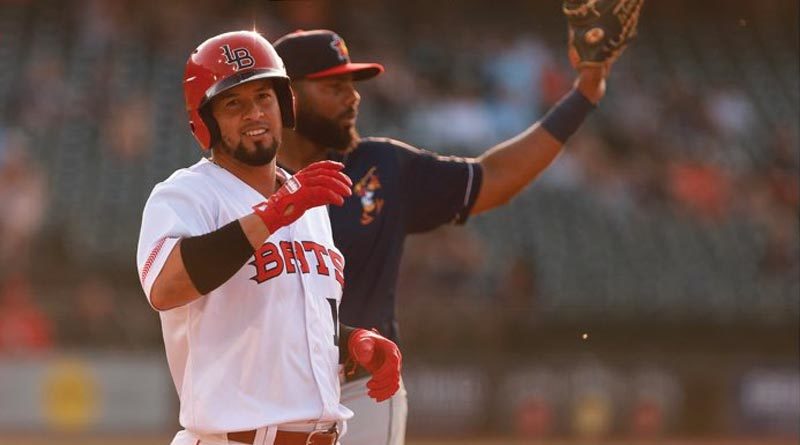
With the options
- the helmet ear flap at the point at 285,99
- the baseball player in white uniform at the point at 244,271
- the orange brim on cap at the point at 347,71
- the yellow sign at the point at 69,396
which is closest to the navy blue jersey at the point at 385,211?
the orange brim on cap at the point at 347,71

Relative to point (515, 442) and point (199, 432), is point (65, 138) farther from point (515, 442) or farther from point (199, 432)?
point (199, 432)

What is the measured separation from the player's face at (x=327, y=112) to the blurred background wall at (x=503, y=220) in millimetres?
7993

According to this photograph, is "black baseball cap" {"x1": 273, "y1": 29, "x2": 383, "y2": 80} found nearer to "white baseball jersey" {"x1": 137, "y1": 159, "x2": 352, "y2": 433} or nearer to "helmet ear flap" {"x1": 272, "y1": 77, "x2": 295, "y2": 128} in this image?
"helmet ear flap" {"x1": 272, "y1": 77, "x2": 295, "y2": 128}

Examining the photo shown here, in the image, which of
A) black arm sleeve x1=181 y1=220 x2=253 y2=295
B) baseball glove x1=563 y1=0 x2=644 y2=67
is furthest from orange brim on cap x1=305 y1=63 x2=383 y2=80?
black arm sleeve x1=181 y1=220 x2=253 y2=295

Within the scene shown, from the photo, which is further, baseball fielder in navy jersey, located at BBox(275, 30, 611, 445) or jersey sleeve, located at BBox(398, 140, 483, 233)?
jersey sleeve, located at BBox(398, 140, 483, 233)

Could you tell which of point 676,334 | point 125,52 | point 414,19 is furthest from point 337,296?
point 414,19

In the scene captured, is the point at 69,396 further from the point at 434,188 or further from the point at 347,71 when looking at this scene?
the point at 347,71

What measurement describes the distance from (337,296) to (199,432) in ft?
1.87

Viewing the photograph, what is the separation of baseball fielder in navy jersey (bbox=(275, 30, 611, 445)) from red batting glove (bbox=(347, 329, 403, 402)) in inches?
29.7

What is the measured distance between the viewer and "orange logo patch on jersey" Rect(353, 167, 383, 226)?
5.32 metres

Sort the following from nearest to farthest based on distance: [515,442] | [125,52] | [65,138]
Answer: [515,442]
[65,138]
[125,52]

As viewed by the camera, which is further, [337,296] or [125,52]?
[125,52]

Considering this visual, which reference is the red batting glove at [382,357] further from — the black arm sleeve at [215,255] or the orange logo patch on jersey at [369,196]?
the orange logo patch on jersey at [369,196]

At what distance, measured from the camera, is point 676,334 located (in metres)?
13.8
